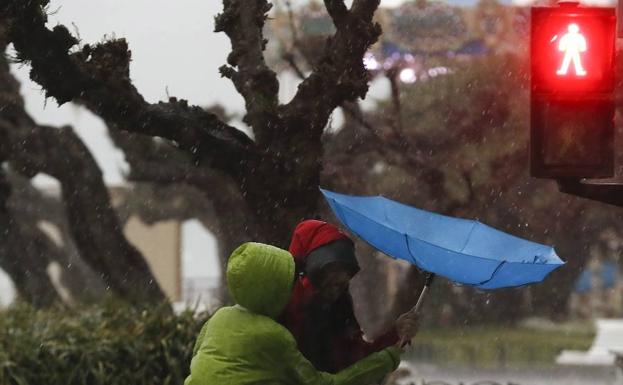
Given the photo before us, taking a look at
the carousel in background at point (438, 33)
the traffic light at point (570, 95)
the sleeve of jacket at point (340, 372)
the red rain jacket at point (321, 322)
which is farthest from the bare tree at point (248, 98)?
the carousel in background at point (438, 33)

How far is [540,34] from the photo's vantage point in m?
7.88

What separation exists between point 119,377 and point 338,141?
25.5ft

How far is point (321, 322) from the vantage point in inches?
239

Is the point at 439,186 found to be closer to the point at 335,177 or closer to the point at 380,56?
the point at 335,177

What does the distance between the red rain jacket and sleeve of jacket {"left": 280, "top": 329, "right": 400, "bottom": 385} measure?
0.13 metres

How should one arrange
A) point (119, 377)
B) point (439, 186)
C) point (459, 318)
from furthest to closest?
1. point (459, 318)
2. point (439, 186)
3. point (119, 377)

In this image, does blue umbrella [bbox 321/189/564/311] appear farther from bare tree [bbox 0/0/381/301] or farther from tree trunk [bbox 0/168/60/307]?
tree trunk [bbox 0/168/60/307]

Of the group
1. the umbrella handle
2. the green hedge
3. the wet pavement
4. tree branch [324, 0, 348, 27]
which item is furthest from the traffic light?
the wet pavement

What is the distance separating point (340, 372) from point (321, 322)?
0.73 ft

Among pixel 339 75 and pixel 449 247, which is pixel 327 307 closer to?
pixel 449 247

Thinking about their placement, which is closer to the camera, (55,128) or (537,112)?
(537,112)

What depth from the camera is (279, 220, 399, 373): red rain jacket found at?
605 centimetres

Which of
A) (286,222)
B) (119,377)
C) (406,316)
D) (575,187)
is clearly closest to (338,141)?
(119,377)

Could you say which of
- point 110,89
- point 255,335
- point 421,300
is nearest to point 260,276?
point 255,335
